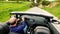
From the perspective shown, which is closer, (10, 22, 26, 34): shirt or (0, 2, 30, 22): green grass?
(10, 22, 26, 34): shirt

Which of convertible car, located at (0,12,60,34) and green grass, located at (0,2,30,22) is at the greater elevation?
convertible car, located at (0,12,60,34)

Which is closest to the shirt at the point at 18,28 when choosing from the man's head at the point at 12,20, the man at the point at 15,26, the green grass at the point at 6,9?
the man at the point at 15,26

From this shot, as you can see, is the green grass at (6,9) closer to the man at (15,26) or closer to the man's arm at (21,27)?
the man at (15,26)

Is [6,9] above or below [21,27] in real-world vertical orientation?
below

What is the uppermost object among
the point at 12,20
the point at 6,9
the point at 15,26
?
the point at 12,20

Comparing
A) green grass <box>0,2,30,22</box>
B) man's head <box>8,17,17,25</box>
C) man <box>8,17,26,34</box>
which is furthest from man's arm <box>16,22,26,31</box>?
green grass <box>0,2,30,22</box>

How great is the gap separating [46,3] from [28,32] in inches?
1274

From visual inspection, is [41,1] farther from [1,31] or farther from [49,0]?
[1,31]

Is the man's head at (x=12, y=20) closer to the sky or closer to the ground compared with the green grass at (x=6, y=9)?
closer to the sky

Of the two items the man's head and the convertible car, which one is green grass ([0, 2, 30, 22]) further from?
the convertible car

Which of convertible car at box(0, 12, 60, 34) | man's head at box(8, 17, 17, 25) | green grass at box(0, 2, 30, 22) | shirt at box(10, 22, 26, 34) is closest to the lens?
convertible car at box(0, 12, 60, 34)

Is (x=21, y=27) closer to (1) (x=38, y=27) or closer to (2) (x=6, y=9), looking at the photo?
(1) (x=38, y=27)

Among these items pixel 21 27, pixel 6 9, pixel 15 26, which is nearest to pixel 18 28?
pixel 21 27

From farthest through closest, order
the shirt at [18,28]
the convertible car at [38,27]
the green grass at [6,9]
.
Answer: the green grass at [6,9]
the shirt at [18,28]
the convertible car at [38,27]
